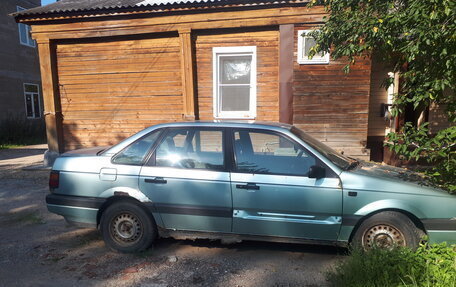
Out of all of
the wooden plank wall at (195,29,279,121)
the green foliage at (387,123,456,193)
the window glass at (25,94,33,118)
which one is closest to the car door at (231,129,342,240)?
the green foliage at (387,123,456,193)

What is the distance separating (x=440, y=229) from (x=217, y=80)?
5.72 meters

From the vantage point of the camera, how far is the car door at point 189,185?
11.6ft

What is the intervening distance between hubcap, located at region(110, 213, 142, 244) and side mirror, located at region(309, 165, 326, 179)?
6.76 feet

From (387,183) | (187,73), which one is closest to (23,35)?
(187,73)

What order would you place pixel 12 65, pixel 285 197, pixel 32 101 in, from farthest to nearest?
pixel 32 101 → pixel 12 65 → pixel 285 197

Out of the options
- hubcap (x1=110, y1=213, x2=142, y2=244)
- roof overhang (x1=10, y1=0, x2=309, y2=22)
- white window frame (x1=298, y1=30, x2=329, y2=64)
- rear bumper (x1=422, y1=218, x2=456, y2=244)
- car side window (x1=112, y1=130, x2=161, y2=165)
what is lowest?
hubcap (x1=110, y1=213, x2=142, y2=244)

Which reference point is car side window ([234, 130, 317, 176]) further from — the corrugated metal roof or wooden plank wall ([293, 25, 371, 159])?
the corrugated metal roof

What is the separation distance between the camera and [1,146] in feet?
44.9

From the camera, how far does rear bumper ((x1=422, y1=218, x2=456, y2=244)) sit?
3.12m

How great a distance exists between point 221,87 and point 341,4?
443cm

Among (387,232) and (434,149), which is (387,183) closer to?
(387,232)

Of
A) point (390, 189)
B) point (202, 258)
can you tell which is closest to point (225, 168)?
point (202, 258)

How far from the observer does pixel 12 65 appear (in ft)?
51.4

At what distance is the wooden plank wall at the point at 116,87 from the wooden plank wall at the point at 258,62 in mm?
618
